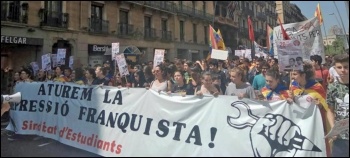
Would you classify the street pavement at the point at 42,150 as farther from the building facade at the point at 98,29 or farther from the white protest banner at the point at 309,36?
the building facade at the point at 98,29

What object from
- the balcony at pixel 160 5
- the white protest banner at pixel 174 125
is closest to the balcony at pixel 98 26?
the balcony at pixel 160 5

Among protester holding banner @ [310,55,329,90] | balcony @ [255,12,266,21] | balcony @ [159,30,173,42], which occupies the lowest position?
protester holding banner @ [310,55,329,90]

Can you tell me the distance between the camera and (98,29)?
1941cm

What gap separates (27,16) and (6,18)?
1295mm

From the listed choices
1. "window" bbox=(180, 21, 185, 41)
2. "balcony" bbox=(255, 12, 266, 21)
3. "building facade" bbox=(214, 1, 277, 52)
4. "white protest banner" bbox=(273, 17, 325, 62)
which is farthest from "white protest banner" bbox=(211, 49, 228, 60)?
"balcony" bbox=(255, 12, 266, 21)

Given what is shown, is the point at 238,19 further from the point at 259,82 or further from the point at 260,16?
the point at 259,82

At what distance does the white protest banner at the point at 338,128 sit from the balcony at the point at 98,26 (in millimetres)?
16866

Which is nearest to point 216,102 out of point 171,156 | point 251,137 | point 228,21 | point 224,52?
point 251,137

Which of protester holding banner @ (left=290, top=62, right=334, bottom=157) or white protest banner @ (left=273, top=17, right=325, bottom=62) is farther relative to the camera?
white protest banner @ (left=273, top=17, right=325, bottom=62)

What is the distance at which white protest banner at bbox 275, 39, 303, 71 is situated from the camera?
3783 millimetres

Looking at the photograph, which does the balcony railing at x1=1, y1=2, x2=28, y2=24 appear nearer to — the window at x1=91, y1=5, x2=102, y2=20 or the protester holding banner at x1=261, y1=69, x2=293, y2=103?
the window at x1=91, y1=5, x2=102, y2=20

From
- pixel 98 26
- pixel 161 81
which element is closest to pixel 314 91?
pixel 161 81

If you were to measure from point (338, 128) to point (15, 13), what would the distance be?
14.5 m

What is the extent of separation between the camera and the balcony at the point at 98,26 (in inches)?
744
